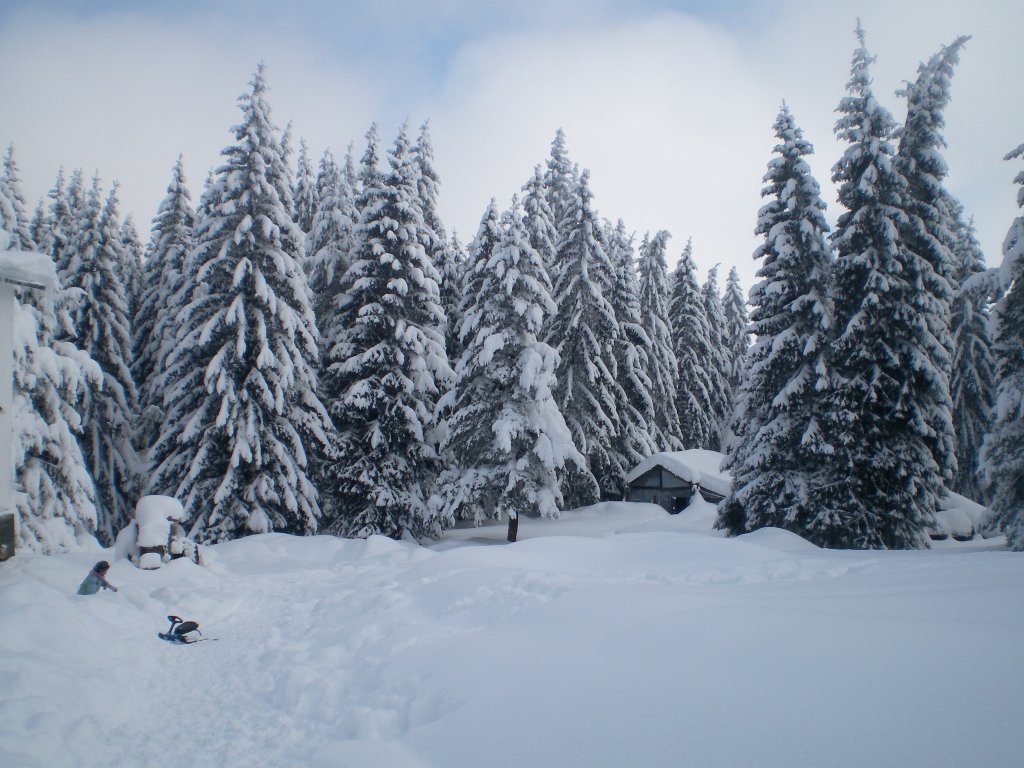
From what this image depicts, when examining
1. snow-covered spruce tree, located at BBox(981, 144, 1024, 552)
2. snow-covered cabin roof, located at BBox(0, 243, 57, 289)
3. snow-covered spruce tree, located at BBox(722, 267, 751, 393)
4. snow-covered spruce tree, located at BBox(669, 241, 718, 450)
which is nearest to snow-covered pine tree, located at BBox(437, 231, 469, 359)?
snow-covered cabin roof, located at BBox(0, 243, 57, 289)

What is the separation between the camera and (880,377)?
636 inches

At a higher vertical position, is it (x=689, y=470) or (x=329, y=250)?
(x=329, y=250)

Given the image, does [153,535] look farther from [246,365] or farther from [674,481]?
[674,481]

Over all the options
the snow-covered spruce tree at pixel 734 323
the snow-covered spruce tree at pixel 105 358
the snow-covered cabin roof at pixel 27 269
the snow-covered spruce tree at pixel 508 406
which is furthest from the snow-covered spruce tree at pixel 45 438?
the snow-covered spruce tree at pixel 734 323

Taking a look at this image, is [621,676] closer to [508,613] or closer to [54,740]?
[508,613]

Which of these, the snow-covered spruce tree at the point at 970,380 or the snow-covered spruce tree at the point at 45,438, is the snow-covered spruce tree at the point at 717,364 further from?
the snow-covered spruce tree at the point at 45,438

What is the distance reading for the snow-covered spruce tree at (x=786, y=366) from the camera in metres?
16.6

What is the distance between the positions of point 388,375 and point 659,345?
22.4 metres

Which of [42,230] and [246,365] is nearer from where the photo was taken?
[246,365]

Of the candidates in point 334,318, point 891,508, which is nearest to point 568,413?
point 334,318

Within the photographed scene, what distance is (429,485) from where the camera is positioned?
2062cm

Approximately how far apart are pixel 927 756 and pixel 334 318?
22.2 meters

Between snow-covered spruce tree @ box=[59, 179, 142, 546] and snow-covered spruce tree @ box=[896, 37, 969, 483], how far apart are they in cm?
2727

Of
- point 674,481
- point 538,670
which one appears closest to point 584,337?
point 674,481
